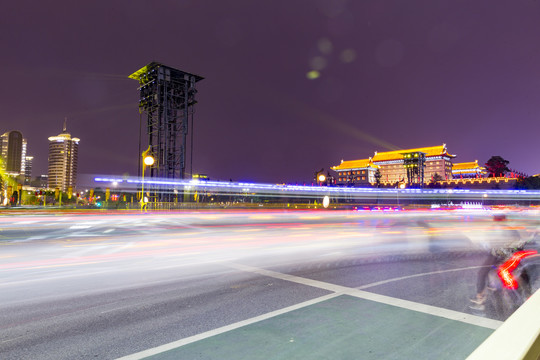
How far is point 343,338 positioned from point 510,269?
6511 mm

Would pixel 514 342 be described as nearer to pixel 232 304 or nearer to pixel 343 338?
pixel 343 338

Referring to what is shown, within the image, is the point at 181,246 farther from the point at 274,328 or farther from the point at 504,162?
the point at 504,162

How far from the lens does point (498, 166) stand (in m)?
134

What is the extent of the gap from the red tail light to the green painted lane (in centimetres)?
315

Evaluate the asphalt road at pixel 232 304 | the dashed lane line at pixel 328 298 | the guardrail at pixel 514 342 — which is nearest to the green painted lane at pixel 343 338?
the asphalt road at pixel 232 304

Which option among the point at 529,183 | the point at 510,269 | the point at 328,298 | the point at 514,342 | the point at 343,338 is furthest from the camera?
the point at 529,183

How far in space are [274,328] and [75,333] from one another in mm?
2392

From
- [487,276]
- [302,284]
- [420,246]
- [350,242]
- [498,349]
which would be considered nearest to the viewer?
[498,349]

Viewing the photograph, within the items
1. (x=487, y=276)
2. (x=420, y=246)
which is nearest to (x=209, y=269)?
(x=487, y=276)

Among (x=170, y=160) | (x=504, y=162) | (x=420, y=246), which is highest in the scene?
(x=504, y=162)

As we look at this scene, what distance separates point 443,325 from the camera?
448 centimetres

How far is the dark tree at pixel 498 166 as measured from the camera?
134m

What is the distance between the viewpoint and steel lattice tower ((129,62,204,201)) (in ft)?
153

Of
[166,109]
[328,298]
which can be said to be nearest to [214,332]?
[328,298]
